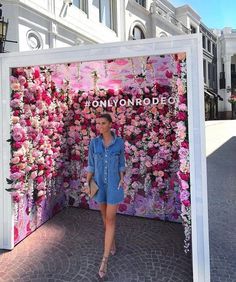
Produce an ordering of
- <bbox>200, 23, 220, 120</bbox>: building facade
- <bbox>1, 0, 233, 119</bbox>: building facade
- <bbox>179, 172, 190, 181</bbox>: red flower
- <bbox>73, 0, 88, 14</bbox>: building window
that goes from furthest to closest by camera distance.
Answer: <bbox>200, 23, 220, 120</bbox>: building facade → <bbox>73, 0, 88, 14</bbox>: building window → <bbox>1, 0, 233, 119</bbox>: building facade → <bbox>179, 172, 190, 181</bbox>: red flower

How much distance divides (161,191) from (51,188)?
1.85 m

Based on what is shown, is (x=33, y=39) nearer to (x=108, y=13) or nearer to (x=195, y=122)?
(x=108, y=13)

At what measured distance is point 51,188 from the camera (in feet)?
15.9

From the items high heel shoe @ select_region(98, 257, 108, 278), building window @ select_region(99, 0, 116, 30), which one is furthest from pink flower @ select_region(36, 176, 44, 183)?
building window @ select_region(99, 0, 116, 30)

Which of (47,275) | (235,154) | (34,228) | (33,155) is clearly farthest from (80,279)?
(235,154)

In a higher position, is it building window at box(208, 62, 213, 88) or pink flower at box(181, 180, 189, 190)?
building window at box(208, 62, 213, 88)

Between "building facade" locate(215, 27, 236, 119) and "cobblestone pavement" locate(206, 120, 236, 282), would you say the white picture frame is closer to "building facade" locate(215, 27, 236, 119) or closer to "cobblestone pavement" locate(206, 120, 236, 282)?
"cobblestone pavement" locate(206, 120, 236, 282)

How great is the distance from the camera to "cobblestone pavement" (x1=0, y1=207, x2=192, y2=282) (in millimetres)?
3186

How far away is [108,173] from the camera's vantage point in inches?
129

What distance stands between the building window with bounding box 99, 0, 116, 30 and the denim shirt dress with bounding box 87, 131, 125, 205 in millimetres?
11230

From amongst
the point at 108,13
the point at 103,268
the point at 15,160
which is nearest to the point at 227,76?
the point at 108,13

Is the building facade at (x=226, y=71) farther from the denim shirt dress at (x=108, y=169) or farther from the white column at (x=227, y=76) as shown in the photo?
the denim shirt dress at (x=108, y=169)

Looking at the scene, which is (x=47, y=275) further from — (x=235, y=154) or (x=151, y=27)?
(x=151, y=27)

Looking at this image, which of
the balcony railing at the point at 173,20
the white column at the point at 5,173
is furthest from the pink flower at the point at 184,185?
the balcony railing at the point at 173,20
